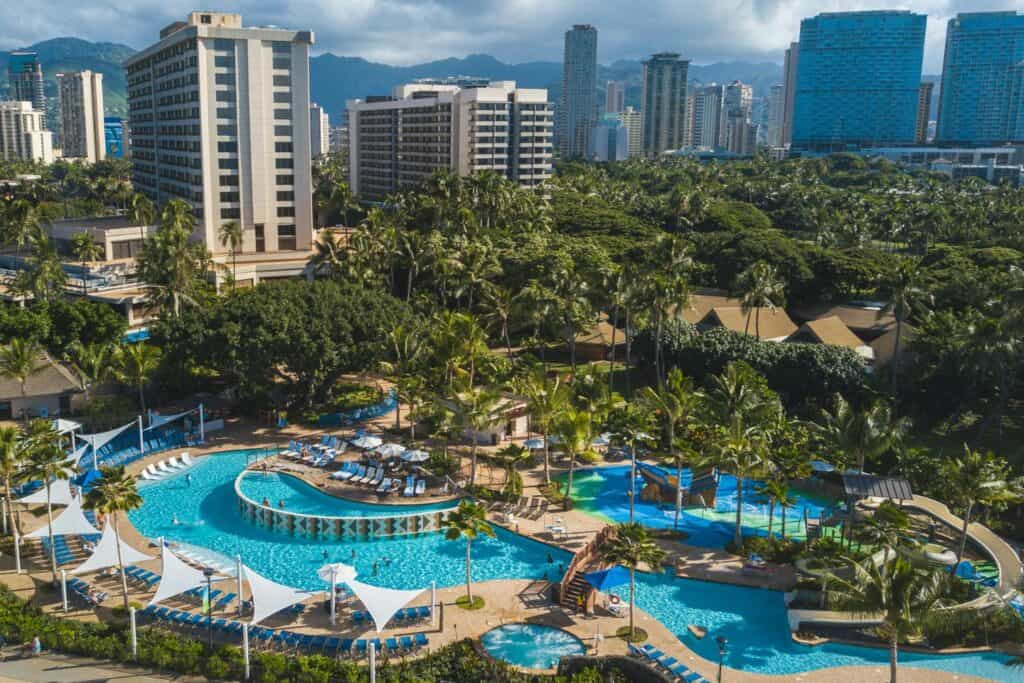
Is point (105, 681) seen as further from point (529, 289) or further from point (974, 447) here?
point (974, 447)

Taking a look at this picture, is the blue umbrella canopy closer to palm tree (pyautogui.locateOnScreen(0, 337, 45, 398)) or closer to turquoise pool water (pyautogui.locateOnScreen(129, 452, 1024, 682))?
turquoise pool water (pyautogui.locateOnScreen(129, 452, 1024, 682))

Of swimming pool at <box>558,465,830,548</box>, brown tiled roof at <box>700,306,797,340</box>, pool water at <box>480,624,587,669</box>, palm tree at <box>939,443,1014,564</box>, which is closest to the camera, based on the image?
pool water at <box>480,624,587,669</box>

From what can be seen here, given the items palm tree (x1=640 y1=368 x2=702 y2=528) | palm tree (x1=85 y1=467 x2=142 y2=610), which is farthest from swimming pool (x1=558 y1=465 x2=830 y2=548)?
palm tree (x1=85 y1=467 x2=142 y2=610)

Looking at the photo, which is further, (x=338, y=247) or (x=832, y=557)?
(x=338, y=247)

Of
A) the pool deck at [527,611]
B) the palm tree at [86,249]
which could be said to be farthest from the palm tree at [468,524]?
the palm tree at [86,249]

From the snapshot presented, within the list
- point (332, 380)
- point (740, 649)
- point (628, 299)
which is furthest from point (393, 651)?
point (628, 299)

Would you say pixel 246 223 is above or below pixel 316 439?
above
